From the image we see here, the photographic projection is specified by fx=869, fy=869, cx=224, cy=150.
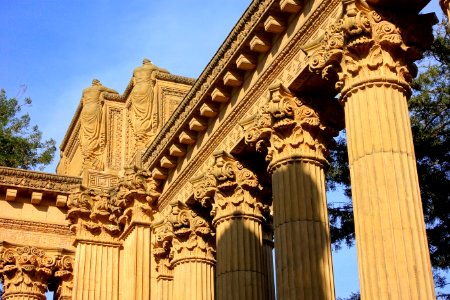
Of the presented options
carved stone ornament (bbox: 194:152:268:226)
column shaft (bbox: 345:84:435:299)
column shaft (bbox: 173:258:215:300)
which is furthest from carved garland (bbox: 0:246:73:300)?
column shaft (bbox: 345:84:435:299)

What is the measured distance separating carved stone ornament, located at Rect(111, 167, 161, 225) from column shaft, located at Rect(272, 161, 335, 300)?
8216mm

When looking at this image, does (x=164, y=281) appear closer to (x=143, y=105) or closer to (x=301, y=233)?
(x=143, y=105)

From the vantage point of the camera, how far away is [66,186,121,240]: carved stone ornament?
89.7 feet

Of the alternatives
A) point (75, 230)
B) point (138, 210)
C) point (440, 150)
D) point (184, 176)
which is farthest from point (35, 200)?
point (440, 150)

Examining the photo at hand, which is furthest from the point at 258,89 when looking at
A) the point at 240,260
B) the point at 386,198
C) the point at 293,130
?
the point at 386,198

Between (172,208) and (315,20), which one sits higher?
(315,20)

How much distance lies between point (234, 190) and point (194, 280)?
3261 millimetres

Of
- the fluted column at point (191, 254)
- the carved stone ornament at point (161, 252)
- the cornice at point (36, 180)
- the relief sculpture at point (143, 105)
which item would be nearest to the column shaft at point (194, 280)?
the fluted column at point (191, 254)

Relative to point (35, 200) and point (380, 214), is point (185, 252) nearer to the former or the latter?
point (35, 200)

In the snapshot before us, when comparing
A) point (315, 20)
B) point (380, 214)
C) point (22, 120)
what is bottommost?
point (380, 214)

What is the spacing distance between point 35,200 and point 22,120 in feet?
51.4

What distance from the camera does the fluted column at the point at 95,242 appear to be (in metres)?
26.9

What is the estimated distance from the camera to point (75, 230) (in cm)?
2769

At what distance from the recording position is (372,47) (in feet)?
51.6
